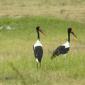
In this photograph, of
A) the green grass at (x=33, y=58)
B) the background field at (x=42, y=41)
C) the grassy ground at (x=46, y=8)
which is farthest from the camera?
the grassy ground at (x=46, y=8)

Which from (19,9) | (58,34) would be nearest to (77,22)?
(58,34)

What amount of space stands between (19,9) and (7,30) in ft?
33.9

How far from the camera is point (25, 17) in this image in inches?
1357

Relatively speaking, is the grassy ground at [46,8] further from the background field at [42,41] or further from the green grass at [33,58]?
the green grass at [33,58]

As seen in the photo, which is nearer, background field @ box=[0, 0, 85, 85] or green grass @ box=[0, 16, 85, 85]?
green grass @ box=[0, 16, 85, 85]

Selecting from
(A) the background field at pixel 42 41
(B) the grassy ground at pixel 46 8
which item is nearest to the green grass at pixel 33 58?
(A) the background field at pixel 42 41

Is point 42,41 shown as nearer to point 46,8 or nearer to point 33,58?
point 33,58

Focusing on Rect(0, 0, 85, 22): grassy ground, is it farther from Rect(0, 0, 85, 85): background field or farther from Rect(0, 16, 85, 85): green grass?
Rect(0, 16, 85, 85): green grass

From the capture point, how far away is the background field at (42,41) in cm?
1418

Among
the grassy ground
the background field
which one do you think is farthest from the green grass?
the grassy ground

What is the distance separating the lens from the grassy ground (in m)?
37.6

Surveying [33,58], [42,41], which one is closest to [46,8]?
[42,41]

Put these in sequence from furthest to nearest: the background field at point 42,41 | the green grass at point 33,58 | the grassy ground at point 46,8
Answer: the grassy ground at point 46,8, the background field at point 42,41, the green grass at point 33,58

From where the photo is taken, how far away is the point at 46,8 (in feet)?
136
